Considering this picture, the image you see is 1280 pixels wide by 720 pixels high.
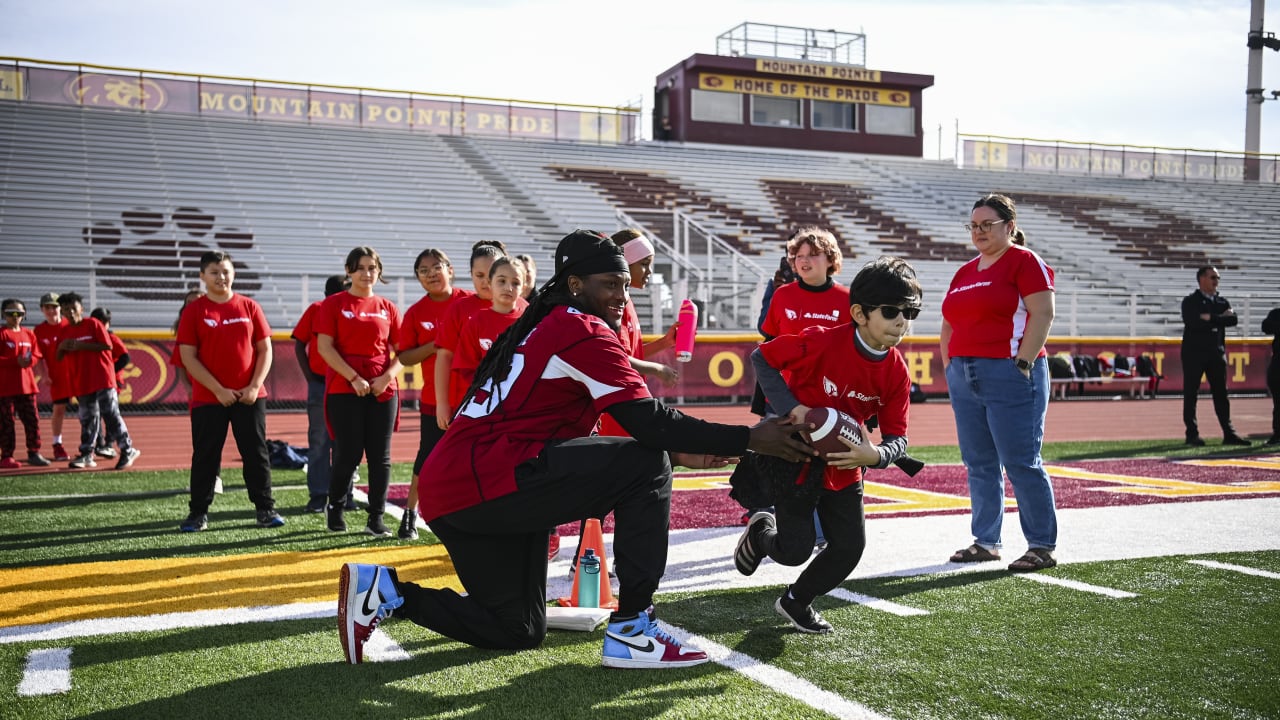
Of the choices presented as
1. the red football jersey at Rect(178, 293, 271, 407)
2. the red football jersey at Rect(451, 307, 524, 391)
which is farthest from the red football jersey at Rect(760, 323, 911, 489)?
the red football jersey at Rect(178, 293, 271, 407)

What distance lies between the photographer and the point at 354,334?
664 centimetres

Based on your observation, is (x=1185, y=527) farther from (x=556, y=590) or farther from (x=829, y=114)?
(x=829, y=114)

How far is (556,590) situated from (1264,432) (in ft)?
41.7

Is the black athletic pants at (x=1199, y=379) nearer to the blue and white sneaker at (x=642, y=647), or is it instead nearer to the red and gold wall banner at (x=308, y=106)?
the blue and white sneaker at (x=642, y=647)

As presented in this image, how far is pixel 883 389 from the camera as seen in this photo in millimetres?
4184

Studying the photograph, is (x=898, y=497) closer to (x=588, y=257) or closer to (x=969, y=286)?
(x=969, y=286)

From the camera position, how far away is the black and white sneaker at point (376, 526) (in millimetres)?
6480

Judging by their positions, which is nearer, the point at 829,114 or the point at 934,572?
the point at 934,572

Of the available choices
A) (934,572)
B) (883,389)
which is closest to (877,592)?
(934,572)

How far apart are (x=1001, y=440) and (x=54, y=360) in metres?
9.82

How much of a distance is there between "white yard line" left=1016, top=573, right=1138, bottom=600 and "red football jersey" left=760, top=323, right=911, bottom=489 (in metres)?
1.36

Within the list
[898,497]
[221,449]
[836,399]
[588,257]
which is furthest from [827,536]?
[221,449]

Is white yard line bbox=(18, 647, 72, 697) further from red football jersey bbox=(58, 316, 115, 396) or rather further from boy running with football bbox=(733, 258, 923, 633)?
red football jersey bbox=(58, 316, 115, 396)

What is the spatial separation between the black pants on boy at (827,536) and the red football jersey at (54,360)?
30.1 feet
